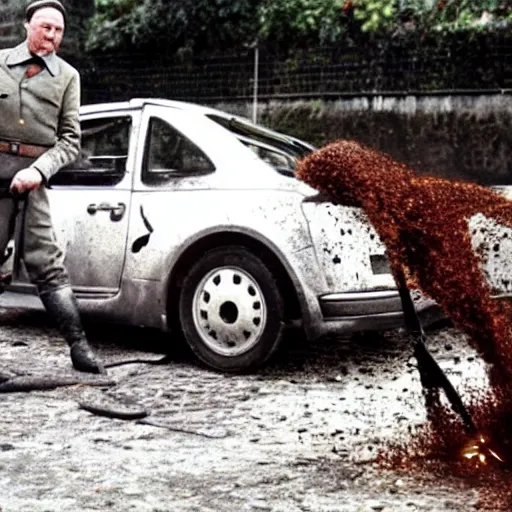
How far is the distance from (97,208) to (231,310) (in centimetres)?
115

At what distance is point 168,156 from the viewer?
7.85m

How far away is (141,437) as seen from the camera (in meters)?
5.89

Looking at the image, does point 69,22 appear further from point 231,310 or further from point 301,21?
point 231,310

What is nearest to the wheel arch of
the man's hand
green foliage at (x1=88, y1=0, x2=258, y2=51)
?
the man's hand

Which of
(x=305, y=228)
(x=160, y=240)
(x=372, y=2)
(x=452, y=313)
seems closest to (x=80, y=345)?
(x=160, y=240)

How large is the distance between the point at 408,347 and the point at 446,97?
4.94 m

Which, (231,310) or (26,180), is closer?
(26,180)

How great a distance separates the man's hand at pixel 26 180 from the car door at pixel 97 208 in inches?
33.5

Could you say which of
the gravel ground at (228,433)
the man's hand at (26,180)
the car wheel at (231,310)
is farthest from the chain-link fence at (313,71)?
the man's hand at (26,180)

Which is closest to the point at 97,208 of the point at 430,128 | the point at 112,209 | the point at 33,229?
the point at 112,209

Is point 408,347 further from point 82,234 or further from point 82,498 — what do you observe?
point 82,498

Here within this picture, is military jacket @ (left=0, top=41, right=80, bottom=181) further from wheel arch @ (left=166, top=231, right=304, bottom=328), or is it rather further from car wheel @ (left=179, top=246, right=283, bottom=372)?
car wheel @ (left=179, top=246, right=283, bottom=372)

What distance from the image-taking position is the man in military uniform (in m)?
7.16

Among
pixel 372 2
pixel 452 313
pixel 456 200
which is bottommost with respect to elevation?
pixel 452 313
